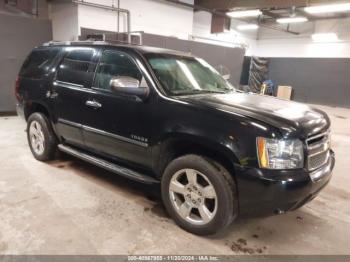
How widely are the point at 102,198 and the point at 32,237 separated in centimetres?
86

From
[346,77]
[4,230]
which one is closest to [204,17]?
[346,77]

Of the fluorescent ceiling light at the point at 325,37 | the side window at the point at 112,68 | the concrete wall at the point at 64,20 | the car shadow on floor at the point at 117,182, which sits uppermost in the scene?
the fluorescent ceiling light at the point at 325,37

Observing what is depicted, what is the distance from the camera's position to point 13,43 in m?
7.82

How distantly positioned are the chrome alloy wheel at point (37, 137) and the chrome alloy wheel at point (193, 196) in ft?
7.53

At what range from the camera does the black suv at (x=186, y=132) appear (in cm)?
224

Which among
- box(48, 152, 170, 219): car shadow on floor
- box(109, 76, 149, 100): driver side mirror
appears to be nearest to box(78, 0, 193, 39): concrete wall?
box(48, 152, 170, 219): car shadow on floor

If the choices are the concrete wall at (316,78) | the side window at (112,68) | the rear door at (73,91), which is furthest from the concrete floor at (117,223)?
the concrete wall at (316,78)

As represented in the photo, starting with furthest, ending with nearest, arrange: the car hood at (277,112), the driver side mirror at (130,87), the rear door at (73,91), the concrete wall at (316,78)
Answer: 1. the concrete wall at (316,78)
2. the rear door at (73,91)
3. the driver side mirror at (130,87)
4. the car hood at (277,112)

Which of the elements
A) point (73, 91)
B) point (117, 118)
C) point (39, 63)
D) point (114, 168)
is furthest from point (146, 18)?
point (114, 168)

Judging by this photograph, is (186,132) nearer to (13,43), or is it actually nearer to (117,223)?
(117,223)

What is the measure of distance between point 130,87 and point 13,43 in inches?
258

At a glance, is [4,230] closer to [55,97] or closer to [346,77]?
[55,97]

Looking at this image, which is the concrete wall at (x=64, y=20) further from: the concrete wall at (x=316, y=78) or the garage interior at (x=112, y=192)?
the concrete wall at (x=316, y=78)

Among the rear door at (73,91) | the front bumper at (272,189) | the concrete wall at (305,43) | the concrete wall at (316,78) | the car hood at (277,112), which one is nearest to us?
the front bumper at (272,189)
